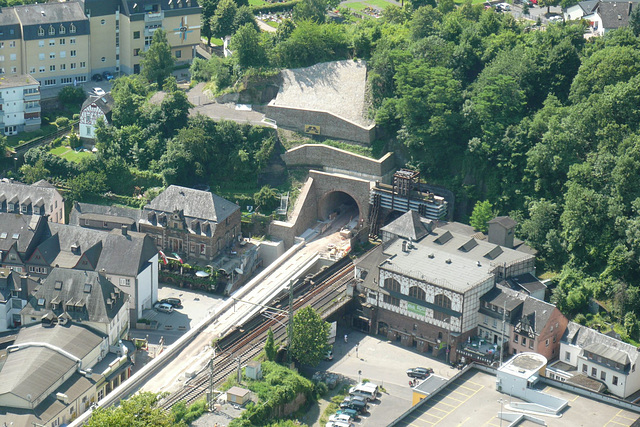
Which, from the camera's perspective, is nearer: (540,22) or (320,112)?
(320,112)

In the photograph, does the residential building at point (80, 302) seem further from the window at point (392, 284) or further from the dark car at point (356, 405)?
the window at point (392, 284)

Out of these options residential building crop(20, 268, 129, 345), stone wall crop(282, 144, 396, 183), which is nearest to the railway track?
residential building crop(20, 268, 129, 345)

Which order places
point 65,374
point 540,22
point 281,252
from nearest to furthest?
point 65,374 → point 281,252 → point 540,22

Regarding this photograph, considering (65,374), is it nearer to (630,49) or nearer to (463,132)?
(463,132)

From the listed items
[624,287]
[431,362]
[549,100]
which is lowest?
[431,362]

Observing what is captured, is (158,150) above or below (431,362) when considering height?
above

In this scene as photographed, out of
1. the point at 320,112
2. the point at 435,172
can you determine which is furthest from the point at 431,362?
the point at 320,112

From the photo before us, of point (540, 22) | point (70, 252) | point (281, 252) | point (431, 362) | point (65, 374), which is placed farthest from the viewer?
point (540, 22)

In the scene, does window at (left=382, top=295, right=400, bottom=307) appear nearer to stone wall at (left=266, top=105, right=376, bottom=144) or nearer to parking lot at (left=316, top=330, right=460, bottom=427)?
parking lot at (left=316, top=330, right=460, bottom=427)

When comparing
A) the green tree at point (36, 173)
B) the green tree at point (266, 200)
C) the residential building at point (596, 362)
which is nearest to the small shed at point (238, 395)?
the residential building at point (596, 362)
